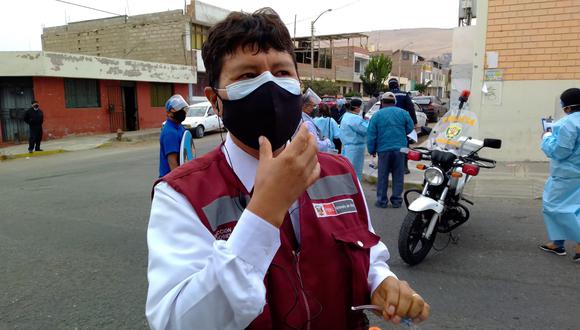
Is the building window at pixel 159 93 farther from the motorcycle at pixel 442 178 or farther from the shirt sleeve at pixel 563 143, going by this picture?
the shirt sleeve at pixel 563 143

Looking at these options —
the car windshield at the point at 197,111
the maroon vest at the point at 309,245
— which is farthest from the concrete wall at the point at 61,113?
the maroon vest at the point at 309,245

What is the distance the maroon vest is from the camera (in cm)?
123

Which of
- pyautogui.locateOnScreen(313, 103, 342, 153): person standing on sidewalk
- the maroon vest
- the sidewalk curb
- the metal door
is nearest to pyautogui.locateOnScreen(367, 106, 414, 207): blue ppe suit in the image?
pyautogui.locateOnScreen(313, 103, 342, 153): person standing on sidewalk

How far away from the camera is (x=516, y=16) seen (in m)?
10.4

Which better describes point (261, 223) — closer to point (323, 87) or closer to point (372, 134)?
point (372, 134)

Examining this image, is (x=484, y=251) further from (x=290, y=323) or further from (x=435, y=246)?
(x=290, y=323)

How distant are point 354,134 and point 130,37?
29.3m

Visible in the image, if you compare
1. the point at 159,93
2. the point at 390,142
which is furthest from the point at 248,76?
the point at 159,93

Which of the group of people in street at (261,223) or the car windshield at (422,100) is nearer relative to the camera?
the group of people in street at (261,223)

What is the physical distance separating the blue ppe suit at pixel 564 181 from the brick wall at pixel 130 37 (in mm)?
27781

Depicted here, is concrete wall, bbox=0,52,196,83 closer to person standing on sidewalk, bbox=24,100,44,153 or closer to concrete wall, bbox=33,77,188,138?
concrete wall, bbox=33,77,188,138

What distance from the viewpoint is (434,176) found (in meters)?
4.67

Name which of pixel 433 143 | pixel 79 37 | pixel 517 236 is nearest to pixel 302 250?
pixel 433 143

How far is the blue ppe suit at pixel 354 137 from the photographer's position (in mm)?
7941
